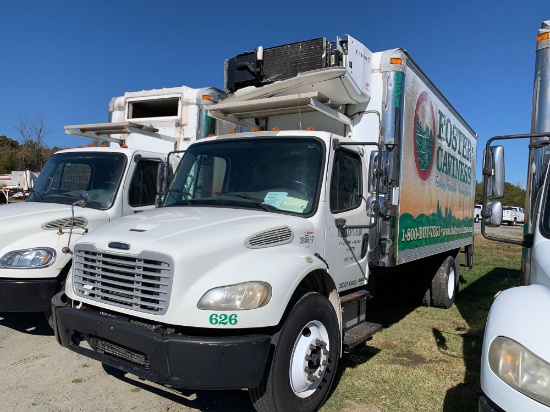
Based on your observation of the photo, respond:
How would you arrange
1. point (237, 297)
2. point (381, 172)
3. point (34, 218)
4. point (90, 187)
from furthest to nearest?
point (90, 187) < point (34, 218) < point (381, 172) < point (237, 297)

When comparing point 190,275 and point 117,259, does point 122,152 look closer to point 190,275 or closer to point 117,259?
point 117,259

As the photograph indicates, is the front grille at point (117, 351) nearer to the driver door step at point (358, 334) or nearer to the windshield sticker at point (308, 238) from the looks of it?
the windshield sticker at point (308, 238)

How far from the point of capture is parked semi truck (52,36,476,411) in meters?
3.04

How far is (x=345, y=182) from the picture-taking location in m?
4.48

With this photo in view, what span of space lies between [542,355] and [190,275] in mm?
2072

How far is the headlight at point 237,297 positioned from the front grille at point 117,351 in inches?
22.9

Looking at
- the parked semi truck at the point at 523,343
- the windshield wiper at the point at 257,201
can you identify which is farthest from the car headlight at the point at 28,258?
the parked semi truck at the point at 523,343

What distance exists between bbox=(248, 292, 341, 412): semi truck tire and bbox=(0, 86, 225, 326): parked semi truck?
2.84 meters

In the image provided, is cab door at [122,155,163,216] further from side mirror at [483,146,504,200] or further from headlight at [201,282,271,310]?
side mirror at [483,146,504,200]

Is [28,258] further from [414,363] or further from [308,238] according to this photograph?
[414,363]

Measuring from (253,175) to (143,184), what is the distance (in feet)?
7.87

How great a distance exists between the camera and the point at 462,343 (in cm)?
596

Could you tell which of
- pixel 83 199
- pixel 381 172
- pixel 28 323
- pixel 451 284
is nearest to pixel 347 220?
pixel 381 172

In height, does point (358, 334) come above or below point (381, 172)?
below
